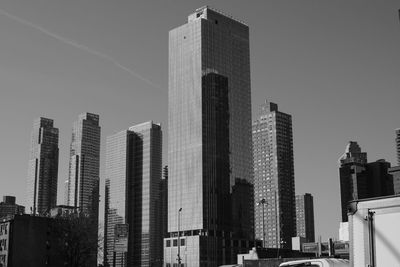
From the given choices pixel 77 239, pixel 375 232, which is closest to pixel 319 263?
pixel 375 232

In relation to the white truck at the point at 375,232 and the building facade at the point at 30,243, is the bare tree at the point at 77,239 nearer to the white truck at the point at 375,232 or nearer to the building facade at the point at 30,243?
the building facade at the point at 30,243

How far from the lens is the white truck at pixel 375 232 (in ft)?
38.3

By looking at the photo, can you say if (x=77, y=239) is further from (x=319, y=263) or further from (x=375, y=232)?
(x=375, y=232)

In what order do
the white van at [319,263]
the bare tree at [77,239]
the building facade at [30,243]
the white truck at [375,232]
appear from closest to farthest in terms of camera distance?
the white truck at [375,232]
the white van at [319,263]
the bare tree at [77,239]
the building facade at [30,243]

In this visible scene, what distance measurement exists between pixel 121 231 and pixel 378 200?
525 feet

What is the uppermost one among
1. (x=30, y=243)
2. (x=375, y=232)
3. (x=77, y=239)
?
(x=77, y=239)

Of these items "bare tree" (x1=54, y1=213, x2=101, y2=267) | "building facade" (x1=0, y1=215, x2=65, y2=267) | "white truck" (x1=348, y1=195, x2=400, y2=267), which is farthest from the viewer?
"building facade" (x1=0, y1=215, x2=65, y2=267)

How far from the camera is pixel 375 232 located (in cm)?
1198

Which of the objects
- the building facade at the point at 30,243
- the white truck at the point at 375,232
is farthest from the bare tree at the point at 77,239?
the white truck at the point at 375,232

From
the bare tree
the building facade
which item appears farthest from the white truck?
the building facade

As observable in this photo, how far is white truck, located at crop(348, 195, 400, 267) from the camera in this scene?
38.3 ft

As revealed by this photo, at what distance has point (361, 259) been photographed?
12.1 meters

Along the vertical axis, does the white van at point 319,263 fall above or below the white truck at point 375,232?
below

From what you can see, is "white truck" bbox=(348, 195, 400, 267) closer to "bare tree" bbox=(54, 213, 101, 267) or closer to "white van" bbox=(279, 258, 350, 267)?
"white van" bbox=(279, 258, 350, 267)
